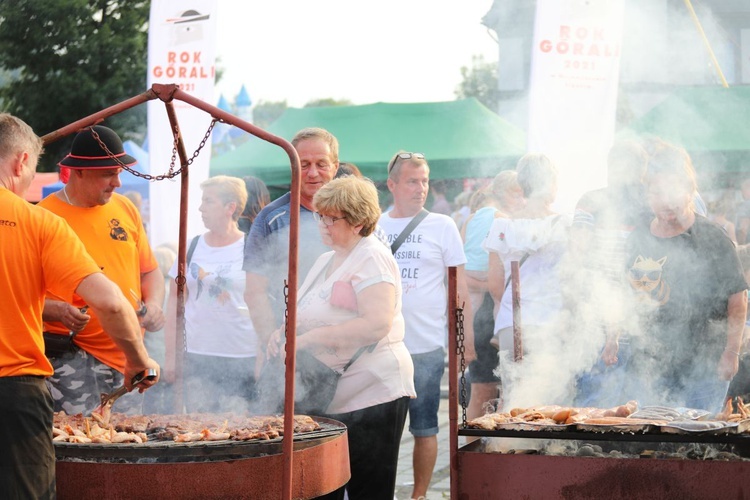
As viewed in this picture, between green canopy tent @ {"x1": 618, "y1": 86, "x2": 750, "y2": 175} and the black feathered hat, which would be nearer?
the black feathered hat

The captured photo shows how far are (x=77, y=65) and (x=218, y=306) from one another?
20.4 meters

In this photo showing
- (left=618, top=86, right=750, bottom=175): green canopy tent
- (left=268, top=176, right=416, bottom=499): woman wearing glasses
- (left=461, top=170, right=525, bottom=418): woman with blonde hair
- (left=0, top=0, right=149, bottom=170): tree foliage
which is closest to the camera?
(left=268, top=176, right=416, bottom=499): woman wearing glasses

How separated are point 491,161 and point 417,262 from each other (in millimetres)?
9041

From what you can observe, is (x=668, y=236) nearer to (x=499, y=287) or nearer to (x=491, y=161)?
(x=499, y=287)

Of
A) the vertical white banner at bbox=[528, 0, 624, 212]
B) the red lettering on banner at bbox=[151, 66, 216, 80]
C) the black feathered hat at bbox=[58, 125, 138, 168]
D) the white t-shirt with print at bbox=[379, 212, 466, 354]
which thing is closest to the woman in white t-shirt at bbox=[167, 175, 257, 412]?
the white t-shirt with print at bbox=[379, 212, 466, 354]

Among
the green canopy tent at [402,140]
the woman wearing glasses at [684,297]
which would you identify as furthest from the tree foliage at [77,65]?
the woman wearing glasses at [684,297]

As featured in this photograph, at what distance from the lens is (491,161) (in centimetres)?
1445

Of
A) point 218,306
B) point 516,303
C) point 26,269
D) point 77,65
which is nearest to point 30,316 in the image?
point 26,269

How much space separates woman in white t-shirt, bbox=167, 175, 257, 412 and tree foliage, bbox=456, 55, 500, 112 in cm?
3225

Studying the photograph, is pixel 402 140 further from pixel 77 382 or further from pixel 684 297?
pixel 77 382

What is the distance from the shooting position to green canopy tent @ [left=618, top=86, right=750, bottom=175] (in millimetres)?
12672

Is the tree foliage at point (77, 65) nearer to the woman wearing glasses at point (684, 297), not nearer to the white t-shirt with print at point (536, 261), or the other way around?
the white t-shirt with print at point (536, 261)

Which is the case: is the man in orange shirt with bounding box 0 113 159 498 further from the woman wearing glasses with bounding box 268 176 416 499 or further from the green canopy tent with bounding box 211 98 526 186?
A: the green canopy tent with bounding box 211 98 526 186

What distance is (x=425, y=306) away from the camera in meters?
5.70
